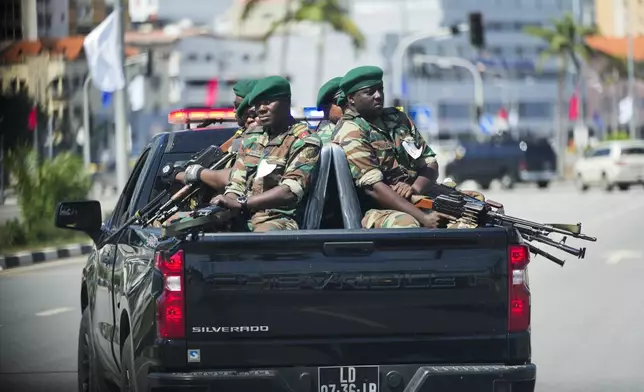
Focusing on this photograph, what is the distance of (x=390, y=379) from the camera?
20.1 ft

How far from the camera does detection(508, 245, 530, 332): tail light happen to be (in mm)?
6246

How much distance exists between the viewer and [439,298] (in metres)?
6.16

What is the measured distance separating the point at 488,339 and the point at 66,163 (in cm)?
2101

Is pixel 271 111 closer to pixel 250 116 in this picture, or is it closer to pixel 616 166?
pixel 250 116

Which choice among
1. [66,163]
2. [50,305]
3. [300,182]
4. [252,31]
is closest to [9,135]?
[66,163]

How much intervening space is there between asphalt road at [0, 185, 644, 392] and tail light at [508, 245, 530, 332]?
3364mm

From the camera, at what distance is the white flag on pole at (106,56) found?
1026 inches

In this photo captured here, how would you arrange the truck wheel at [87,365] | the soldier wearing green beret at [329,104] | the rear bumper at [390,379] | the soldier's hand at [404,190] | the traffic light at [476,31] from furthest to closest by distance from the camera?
the traffic light at [476,31] → the soldier wearing green beret at [329,104] → the truck wheel at [87,365] → the soldier's hand at [404,190] → the rear bumper at [390,379]

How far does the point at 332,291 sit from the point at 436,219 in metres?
0.93

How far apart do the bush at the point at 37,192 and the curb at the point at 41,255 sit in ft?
2.77

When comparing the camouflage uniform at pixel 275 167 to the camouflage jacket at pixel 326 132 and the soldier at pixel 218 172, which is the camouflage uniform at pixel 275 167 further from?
the camouflage jacket at pixel 326 132

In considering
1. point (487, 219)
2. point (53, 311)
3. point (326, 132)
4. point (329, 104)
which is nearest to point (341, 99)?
point (326, 132)

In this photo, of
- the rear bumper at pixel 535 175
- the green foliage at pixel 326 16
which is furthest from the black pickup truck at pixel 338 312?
the green foliage at pixel 326 16

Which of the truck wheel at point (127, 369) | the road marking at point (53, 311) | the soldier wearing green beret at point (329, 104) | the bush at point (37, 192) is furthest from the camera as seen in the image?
the bush at point (37, 192)
